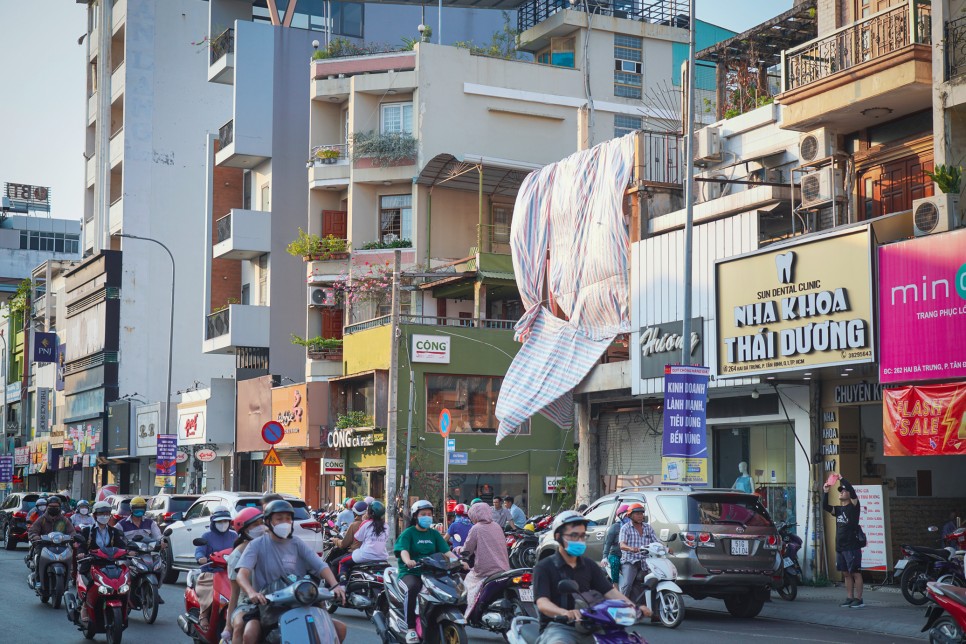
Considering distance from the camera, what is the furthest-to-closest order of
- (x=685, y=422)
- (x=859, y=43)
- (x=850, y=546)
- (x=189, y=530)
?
(x=189, y=530)
(x=859, y=43)
(x=685, y=422)
(x=850, y=546)

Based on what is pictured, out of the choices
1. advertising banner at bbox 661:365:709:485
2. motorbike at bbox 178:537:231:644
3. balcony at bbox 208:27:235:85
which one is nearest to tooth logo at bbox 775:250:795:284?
advertising banner at bbox 661:365:709:485

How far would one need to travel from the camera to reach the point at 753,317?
22.9 metres

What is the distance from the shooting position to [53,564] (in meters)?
19.5

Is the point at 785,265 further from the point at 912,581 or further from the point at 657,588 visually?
the point at 657,588

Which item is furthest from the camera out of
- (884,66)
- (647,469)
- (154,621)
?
(647,469)

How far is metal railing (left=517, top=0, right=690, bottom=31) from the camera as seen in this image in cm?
4550

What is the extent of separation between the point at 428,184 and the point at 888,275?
922 inches

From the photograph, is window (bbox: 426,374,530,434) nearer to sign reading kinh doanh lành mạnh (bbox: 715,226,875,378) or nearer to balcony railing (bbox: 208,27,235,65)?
sign reading kinh doanh lành mạnh (bbox: 715,226,875,378)

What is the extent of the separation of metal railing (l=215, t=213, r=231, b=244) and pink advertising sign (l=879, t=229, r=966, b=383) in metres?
32.7

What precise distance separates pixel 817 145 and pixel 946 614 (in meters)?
12.8

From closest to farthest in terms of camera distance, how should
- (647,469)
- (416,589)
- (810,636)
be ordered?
(416,589), (810,636), (647,469)

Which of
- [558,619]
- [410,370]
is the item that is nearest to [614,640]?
[558,619]

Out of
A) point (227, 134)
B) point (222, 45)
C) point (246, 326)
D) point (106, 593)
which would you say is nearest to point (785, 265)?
point (106, 593)

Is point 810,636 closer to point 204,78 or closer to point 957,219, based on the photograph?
point 957,219
